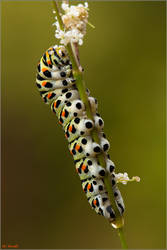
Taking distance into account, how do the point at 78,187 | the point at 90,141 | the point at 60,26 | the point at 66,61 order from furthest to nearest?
the point at 78,187
the point at 66,61
the point at 90,141
the point at 60,26

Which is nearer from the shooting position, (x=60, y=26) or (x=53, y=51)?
(x=60, y=26)

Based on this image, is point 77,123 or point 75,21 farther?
point 77,123

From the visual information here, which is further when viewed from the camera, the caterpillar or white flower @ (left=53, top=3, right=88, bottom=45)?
the caterpillar

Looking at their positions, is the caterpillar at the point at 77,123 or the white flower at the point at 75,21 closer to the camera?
the white flower at the point at 75,21

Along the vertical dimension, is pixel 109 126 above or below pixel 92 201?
above

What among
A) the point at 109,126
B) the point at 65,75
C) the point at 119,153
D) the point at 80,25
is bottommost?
the point at 80,25

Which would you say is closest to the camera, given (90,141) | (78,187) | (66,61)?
(90,141)

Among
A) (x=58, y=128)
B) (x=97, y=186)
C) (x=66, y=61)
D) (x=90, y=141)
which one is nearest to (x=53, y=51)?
(x=66, y=61)

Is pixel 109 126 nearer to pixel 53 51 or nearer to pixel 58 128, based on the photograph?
pixel 58 128
